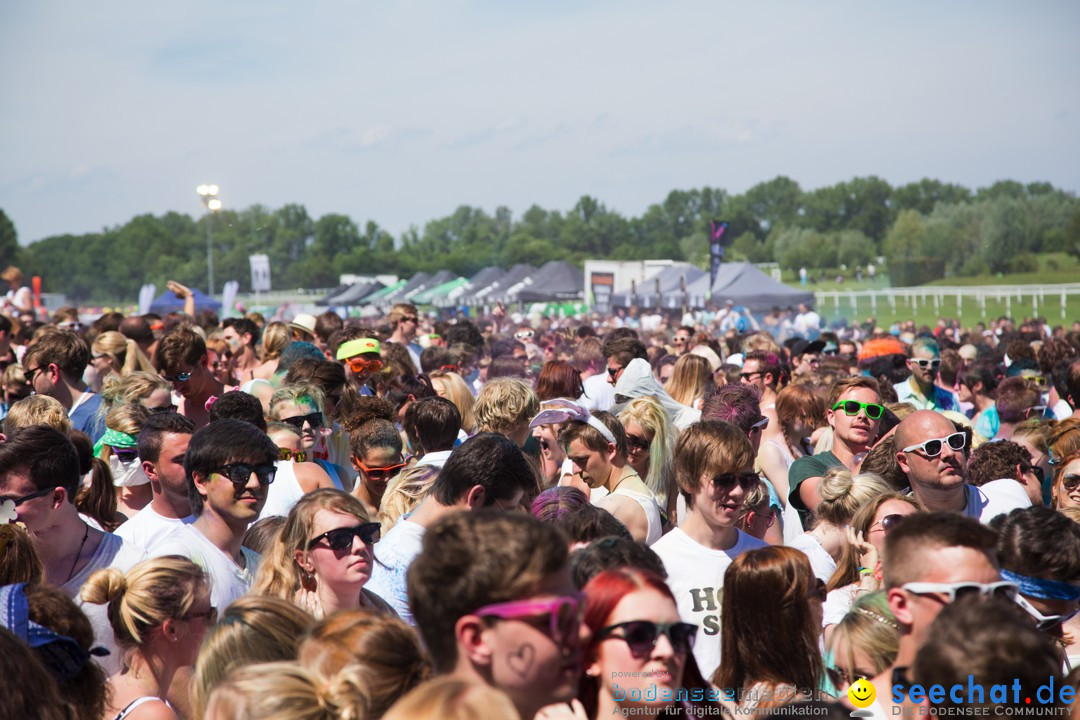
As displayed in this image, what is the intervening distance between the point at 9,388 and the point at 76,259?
158 meters

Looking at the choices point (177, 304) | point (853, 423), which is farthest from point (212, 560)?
point (177, 304)

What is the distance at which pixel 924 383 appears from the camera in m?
9.68

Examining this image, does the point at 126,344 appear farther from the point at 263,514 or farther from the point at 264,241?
the point at 264,241

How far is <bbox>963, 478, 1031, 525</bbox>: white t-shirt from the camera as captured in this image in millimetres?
5383

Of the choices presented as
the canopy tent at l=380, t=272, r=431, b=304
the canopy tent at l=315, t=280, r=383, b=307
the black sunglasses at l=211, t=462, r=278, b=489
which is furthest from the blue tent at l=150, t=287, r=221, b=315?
the canopy tent at l=315, t=280, r=383, b=307

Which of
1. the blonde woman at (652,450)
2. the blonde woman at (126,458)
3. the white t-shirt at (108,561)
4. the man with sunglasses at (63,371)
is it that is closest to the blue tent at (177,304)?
the man with sunglasses at (63,371)

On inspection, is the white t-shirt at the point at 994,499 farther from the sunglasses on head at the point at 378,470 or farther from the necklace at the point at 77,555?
the necklace at the point at 77,555

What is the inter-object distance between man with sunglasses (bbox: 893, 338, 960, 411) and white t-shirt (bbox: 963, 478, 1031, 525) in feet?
12.8

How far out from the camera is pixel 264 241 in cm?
14738

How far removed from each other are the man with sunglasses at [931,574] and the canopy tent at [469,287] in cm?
4956

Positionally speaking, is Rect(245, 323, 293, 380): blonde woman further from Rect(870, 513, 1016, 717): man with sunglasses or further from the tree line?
the tree line

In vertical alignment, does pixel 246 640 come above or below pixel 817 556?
above

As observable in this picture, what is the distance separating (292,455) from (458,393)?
195 centimetres

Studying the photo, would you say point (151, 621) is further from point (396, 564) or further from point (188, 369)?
point (188, 369)
